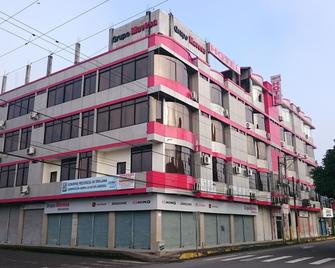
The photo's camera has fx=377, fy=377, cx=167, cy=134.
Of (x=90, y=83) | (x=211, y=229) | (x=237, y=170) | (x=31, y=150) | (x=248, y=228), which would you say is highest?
(x=90, y=83)

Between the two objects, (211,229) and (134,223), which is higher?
(134,223)

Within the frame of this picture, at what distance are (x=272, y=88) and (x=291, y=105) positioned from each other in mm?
9160

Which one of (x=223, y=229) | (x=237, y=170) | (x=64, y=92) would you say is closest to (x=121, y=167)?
(x=64, y=92)

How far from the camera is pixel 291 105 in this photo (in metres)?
56.5

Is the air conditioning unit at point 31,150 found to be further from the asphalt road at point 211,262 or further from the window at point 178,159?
the window at point 178,159

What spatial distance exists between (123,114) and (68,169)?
7702mm

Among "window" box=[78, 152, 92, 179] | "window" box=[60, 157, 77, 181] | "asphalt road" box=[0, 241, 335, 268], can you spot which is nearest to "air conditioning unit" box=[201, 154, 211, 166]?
"window" box=[78, 152, 92, 179]

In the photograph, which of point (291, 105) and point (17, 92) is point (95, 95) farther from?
point (291, 105)

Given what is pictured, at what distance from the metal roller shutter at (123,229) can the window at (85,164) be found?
4522 mm

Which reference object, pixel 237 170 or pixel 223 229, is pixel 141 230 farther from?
pixel 237 170

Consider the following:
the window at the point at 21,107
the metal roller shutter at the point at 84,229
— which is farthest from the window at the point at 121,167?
the window at the point at 21,107

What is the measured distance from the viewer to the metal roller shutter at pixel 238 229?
36219mm

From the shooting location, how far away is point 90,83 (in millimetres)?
32875

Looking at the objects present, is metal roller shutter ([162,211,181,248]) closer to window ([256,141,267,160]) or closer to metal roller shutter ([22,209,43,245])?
metal roller shutter ([22,209,43,245])
